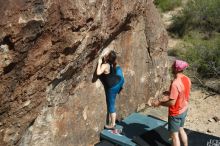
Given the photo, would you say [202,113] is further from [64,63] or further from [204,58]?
[64,63]

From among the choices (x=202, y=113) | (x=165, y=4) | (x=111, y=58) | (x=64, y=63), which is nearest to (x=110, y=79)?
(x=111, y=58)

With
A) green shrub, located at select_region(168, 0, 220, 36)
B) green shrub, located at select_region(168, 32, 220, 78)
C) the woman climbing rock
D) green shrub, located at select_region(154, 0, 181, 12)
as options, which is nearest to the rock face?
the woman climbing rock

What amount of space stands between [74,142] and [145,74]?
2.30 meters

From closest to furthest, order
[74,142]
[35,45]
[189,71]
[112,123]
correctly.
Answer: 1. [35,45]
2. [74,142]
3. [112,123]
4. [189,71]

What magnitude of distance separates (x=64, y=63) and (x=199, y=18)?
33.0 ft

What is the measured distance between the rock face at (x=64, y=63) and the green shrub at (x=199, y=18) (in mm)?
6650

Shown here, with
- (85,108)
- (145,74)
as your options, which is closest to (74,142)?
(85,108)

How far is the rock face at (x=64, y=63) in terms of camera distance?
6.05 m

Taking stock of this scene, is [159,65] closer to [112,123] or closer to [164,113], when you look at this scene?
[164,113]

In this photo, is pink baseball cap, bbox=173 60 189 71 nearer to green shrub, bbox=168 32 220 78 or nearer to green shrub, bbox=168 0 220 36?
green shrub, bbox=168 32 220 78

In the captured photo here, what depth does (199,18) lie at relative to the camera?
52.9 feet

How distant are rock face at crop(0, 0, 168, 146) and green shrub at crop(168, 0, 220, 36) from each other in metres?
6.65

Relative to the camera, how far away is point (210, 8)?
1570cm

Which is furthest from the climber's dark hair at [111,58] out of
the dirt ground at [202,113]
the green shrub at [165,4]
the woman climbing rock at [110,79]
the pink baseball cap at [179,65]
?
the green shrub at [165,4]
